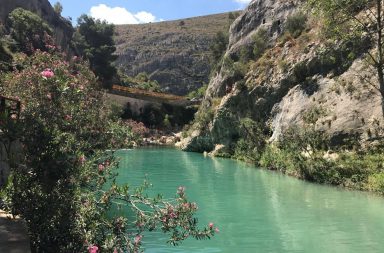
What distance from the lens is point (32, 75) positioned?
34.6ft

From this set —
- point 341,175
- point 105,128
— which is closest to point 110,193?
point 105,128

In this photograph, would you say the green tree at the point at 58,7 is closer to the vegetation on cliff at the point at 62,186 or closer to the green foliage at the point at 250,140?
the green foliage at the point at 250,140

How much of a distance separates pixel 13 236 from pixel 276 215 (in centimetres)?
1307

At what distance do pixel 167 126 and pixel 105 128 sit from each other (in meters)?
73.7

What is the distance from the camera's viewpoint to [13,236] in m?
7.83

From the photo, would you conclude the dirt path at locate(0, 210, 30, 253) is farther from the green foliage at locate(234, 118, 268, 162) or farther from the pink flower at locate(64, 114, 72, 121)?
the green foliage at locate(234, 118, 268, 162)

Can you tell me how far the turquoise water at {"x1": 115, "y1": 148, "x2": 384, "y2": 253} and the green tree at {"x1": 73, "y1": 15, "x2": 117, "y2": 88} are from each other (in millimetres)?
60375

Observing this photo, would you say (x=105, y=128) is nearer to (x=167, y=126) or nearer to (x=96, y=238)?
(x=96, y=238)

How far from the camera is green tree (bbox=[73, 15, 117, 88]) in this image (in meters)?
89.6

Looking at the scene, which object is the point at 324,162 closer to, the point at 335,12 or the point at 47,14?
the point at 335,12

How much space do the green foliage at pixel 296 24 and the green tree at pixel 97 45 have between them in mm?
42971

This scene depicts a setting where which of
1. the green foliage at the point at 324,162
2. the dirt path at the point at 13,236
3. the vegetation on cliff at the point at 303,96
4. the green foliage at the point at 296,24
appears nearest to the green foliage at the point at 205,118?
the vegetation on cliff at the point at 303,96

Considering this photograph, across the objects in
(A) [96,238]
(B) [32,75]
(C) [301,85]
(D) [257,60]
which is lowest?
(A) [96,238]

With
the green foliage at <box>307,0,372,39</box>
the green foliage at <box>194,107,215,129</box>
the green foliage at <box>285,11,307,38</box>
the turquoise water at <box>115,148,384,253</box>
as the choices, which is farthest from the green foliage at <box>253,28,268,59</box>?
the green foliage at <box>307,0,372,39</box>
